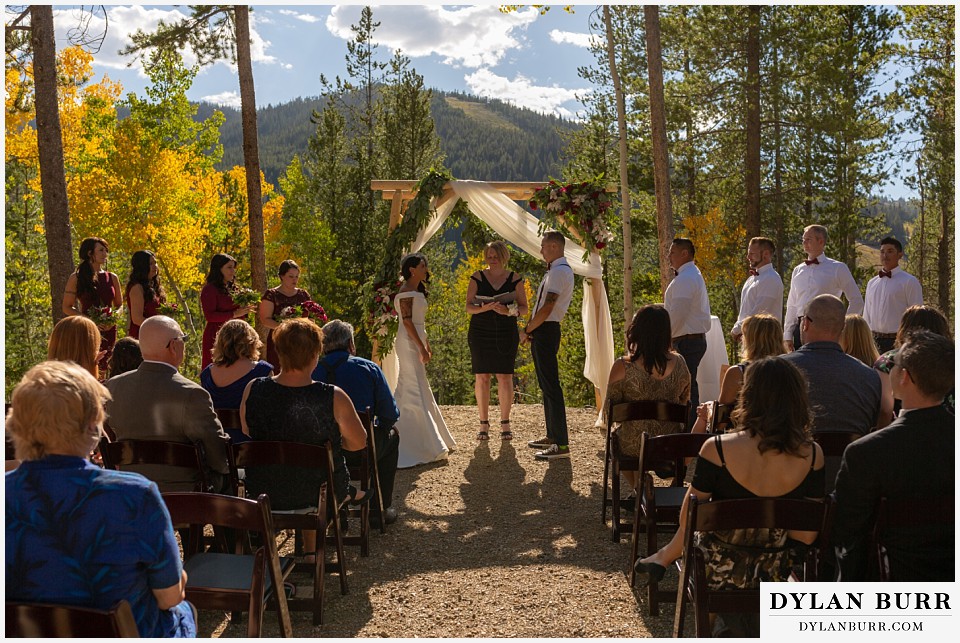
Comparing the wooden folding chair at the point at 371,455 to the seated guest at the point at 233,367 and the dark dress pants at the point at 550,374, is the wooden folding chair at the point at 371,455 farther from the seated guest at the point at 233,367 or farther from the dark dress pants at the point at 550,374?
the dark dress pants at the point at 550,374

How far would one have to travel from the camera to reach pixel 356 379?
208 inches

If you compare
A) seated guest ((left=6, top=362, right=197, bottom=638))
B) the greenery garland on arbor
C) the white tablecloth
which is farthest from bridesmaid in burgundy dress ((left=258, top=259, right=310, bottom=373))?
seated guest ((left=6, top=362, right=197, bottom=638))

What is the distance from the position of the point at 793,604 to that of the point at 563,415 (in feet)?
15.2

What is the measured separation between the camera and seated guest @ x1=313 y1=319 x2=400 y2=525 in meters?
5.28

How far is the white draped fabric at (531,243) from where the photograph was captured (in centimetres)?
868

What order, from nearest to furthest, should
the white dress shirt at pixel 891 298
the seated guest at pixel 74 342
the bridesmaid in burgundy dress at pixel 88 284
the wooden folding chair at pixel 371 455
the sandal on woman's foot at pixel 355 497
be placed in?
1. the seated guest at pixel 74 342
2. the sandal on woman's foot at pixel 355 497
3. the wooden folding chair at pixel 371 455
4. the bridesmaid in burgundy dress at pixel 88 284
5. the white dress shirt at pixel 891 298

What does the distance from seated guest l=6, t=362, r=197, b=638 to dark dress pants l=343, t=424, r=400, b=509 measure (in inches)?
125

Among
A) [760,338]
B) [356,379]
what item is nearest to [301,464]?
[356,379]

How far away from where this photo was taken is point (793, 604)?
2.99m

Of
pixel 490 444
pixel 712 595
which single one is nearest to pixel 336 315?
pixel 490 444

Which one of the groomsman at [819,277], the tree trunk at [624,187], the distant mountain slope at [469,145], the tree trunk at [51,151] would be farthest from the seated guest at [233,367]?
the distant mountain slope at [469,145]

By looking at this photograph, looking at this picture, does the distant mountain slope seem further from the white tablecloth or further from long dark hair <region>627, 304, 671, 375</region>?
long dark hair <region>627, 304, 671, 375</region>

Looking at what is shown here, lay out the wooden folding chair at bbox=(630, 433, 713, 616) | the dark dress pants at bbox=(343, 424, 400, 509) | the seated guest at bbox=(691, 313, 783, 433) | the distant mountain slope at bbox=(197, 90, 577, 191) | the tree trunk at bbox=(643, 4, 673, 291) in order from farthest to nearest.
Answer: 1. the distant mountain slope at bbox=(197, 90, 577, 191)
2. the tree trunk at bbox=(643, 4, 673, 291)
3. the dark dress pants at bbox=(343, 424, 400, 509)
4. the seated guest at bbox=(691, 313, 783, 433)
5. the wooden folding chair at bbox=(630, 433, 713, 616)

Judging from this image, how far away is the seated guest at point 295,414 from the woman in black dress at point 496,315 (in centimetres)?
357
